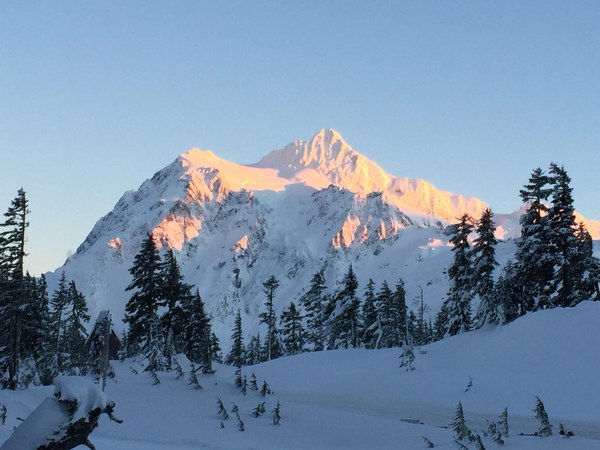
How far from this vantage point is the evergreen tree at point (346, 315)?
203 ft

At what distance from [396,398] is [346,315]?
119 feet

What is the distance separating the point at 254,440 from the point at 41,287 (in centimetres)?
4526

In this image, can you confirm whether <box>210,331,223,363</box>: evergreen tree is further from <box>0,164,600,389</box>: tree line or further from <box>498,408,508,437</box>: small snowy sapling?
<box>498,408,508,437</box>: small snowy sapling

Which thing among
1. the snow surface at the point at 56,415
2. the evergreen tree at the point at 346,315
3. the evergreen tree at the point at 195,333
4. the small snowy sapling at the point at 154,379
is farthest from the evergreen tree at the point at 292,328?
the snow surface at the point at 56,415

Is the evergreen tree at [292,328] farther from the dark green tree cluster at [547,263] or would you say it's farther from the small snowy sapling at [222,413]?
the small snowy sapling at [222,413]

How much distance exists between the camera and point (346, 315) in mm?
62031

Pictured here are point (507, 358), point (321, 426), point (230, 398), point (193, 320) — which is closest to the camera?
point (321, 426)

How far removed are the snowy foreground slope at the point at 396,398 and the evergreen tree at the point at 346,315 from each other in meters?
26.3

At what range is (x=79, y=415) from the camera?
6.61m

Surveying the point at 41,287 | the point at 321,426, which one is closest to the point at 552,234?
the point at 321,426

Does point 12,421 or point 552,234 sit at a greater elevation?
point 552,234

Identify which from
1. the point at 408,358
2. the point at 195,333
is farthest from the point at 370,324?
the point at 408,358

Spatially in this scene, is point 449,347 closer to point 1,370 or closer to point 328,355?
point 328,355

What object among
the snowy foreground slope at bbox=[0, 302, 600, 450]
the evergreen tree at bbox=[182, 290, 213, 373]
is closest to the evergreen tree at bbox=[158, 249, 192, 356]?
the evergreen tree at bbox=[182, 290, 213, 373]
